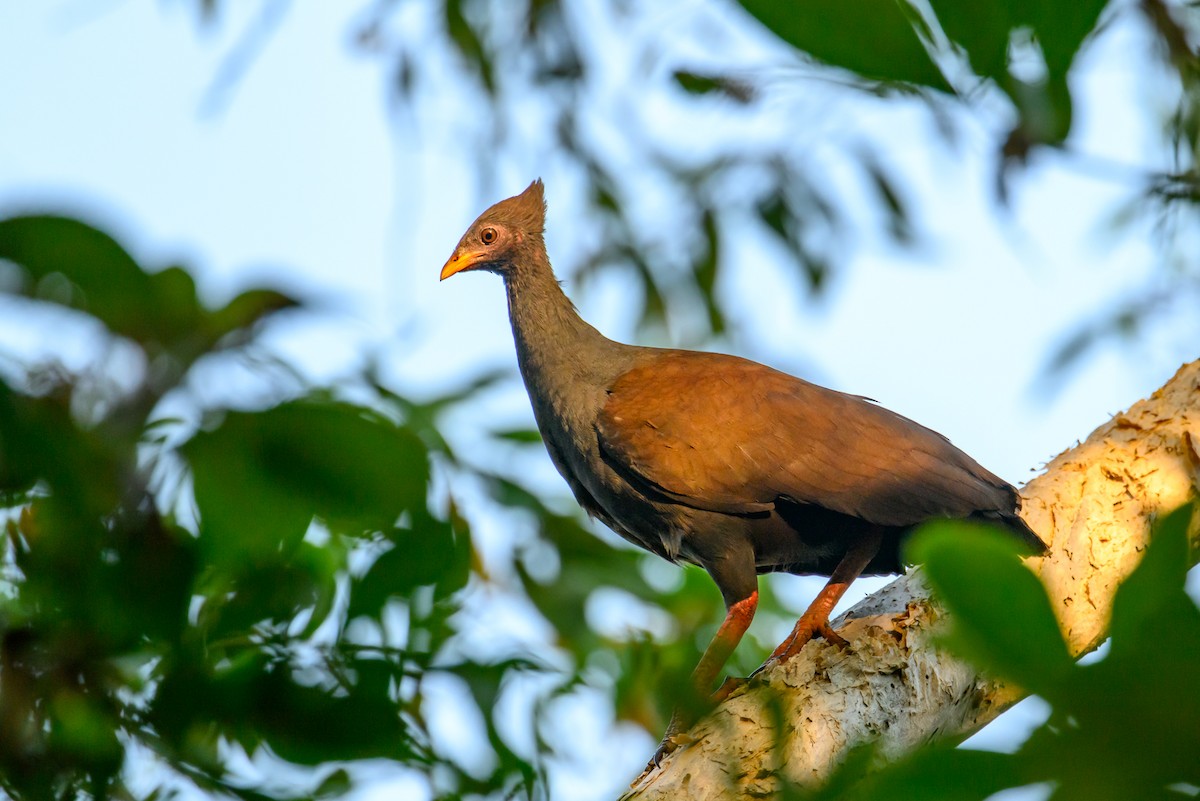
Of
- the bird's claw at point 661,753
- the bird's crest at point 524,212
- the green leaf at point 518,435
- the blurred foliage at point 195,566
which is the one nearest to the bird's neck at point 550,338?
the bird's crest at point 524,212

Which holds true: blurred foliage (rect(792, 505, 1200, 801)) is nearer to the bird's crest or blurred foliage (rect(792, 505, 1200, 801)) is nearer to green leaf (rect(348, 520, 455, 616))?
green leaf (rect(348, 520, 455, 616))

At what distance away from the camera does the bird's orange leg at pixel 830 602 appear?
3.36 metres

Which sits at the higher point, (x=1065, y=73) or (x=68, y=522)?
(x=1065, y=73)

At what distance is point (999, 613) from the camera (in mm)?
620

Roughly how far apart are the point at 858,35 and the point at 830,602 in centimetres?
303

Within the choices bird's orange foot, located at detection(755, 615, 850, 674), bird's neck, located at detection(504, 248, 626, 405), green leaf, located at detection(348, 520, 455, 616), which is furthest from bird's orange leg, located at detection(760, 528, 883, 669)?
green leaf, located at detection(348, 520, 455, 616)

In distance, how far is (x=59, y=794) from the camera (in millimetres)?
1045

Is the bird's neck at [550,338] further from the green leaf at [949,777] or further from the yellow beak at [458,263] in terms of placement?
the green leaf at [949,777]

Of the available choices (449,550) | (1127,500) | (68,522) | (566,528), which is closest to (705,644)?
(1127,500)

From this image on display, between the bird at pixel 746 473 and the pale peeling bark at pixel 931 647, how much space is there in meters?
0.17

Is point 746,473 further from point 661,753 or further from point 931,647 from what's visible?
point 931,647

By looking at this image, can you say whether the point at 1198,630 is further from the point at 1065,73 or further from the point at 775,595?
the point at 775,595

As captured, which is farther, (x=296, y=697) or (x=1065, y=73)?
(x=296, y=697)

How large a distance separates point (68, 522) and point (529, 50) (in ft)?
14.8
